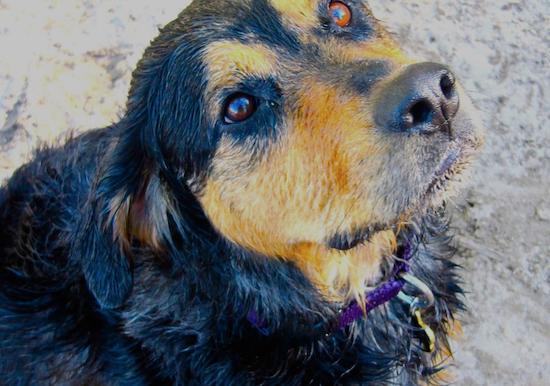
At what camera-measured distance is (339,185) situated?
2932mm

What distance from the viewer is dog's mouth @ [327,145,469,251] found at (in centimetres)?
280

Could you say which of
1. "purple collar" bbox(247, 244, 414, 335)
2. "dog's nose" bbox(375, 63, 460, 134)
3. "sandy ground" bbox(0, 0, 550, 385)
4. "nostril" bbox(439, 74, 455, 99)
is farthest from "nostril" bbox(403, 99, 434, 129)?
"sandy ground" bbox(0, 0, 550, 385)

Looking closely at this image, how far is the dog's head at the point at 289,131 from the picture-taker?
2.74 meters

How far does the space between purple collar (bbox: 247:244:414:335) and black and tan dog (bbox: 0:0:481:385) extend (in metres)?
0.02

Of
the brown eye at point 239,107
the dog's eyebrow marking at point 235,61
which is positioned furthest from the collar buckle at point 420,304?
the dog's eyebrow marking at point 235,61

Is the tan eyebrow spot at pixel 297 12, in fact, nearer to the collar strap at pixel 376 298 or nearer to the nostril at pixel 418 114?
the nostril at pixel 418 114

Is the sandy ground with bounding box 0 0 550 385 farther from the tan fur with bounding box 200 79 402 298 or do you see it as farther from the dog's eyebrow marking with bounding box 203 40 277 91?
the dog's eyebrow marking with bounding box 203 40 277 91

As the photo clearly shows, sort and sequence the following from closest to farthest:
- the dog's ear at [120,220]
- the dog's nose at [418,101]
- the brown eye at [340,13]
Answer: the dog's nose at [418,101] → the dog's ear at [120,220] → the brown eye at [340,13]

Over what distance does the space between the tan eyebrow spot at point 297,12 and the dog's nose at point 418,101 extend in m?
0.61

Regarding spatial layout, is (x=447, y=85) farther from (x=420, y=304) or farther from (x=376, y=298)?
(x=420, y=304)

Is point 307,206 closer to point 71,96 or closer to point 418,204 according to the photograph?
point 418,204

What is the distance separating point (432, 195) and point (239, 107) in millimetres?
854

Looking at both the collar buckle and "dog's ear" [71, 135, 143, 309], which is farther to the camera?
the collar buckle

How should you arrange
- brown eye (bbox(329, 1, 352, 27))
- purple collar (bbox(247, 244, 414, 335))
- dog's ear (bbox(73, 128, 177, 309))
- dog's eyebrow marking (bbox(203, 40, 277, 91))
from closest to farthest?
1. dog's eyebrow marking (bbox(203, 40, 277, 91))
2. dog's ear (bbox(73, 128, 177, 309))
3. brown eye (bbox(329, 1, 352, 27))
4. purple collar (bbox(247, 244, 414, 335))
